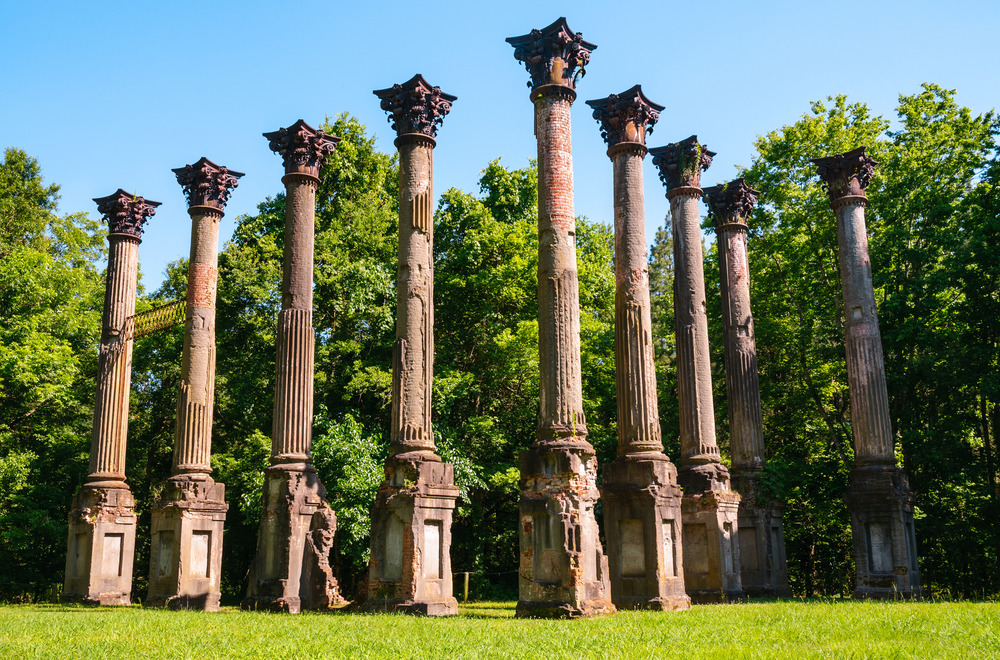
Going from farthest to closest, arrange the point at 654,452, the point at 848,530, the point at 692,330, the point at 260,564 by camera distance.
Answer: the point at 848,530, the point at 692,330, the point at 260,564, the point at 654,452

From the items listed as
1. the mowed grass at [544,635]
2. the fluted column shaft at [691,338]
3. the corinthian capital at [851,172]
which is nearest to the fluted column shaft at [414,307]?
the mowed grass at [544,635]

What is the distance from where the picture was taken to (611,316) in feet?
114

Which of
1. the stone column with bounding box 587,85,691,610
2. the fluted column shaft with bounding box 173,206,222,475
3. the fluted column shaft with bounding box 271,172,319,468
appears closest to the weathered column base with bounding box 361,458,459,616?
the stone column with bounding box 587,85,691,610

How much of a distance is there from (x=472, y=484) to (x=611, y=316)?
10122 mm

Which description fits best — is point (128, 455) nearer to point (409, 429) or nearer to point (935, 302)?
point (409, 429)

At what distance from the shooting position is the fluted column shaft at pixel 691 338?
71.1 ft

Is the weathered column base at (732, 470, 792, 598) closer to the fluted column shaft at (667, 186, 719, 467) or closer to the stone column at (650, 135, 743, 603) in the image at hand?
the stone column at (650, 135, 743, 603)

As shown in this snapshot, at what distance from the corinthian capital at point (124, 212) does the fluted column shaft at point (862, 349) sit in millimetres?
20755

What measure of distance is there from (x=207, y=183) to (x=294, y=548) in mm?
10863

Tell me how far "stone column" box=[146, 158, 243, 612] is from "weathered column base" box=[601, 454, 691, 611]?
33.4 ft

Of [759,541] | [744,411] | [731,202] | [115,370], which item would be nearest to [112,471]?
[115,370]

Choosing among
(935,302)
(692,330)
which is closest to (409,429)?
(692,330)


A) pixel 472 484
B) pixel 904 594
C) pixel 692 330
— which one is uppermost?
pixel 692 330

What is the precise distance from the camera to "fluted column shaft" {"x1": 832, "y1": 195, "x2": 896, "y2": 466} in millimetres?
22547
